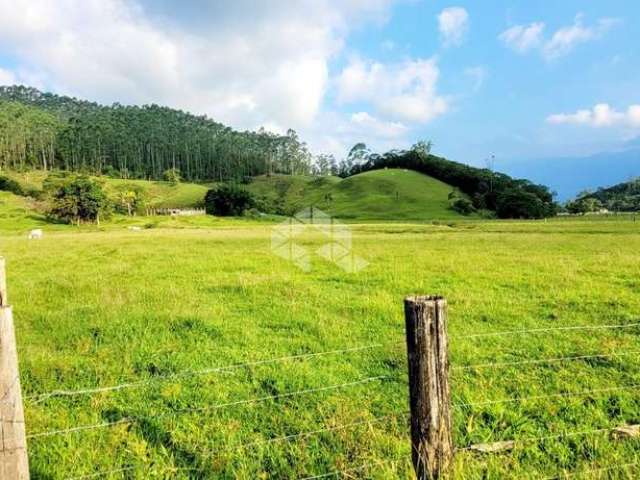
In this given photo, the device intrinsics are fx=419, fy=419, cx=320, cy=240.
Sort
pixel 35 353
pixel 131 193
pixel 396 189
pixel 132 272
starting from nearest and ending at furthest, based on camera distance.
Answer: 1. pixel 35 353
2. pixel 132 272
3. pixel 131 193
4. pixel 396 189

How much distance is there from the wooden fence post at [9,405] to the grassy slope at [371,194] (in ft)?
325

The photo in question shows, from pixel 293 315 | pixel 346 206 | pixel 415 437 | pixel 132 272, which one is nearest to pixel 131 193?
pixel 346 206

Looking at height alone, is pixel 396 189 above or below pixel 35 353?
above

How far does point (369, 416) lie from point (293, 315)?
507 cm

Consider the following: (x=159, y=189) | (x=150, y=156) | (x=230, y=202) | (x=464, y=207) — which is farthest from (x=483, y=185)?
(x=150, y=156)

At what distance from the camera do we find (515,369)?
7.38 metres

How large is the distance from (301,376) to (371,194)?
133676 millimetres

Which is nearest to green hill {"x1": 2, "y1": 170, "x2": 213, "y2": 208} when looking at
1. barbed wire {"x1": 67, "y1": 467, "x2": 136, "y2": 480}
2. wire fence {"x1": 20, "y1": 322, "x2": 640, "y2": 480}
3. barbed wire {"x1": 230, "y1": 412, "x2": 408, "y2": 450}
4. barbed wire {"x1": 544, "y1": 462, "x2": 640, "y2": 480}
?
wire fence {"x1": 20, "y1": 322, "x2": 640, "y2": 480}

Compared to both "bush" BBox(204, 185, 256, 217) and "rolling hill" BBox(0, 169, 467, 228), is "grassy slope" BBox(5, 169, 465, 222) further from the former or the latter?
"bush" BBox(204, 185, 256, 217)

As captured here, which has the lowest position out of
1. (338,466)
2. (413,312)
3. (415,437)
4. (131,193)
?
(338,466)

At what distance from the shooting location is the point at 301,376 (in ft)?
23.3

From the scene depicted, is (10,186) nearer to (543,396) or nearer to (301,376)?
(301,376)

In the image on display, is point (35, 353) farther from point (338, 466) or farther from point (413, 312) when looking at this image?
point (413, 312)

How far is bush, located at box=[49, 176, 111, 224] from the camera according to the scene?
277ft
